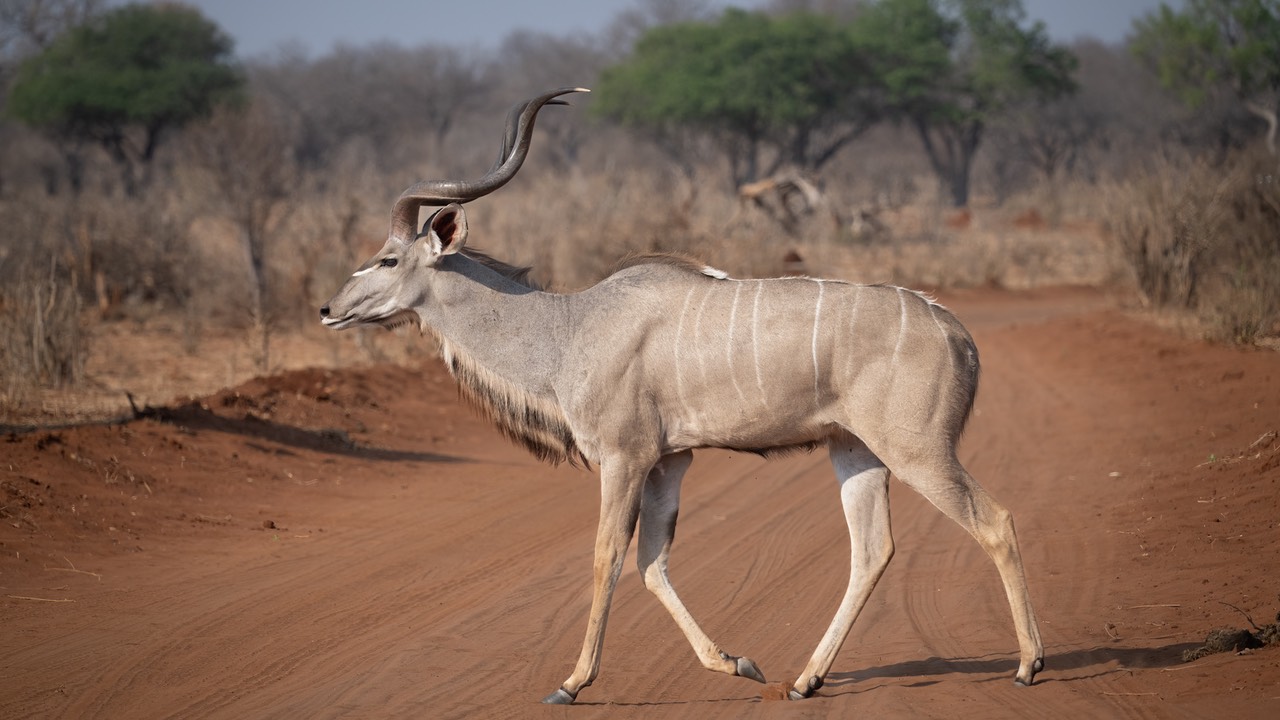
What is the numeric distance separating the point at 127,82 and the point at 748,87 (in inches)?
725

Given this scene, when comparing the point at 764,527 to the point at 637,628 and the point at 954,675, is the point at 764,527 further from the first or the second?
the point at 954,675

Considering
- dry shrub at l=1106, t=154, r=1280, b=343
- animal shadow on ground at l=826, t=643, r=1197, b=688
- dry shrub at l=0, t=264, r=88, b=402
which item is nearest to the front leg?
animal shadow on ground at l=826, t=643, r=1197, b=688

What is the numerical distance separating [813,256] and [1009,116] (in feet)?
76.6

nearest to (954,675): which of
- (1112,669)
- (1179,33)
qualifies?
(1112,669)

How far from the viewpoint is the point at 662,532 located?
5605 mm

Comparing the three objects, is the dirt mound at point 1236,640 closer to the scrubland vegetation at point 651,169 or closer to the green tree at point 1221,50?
the scrubland vegetation at point 651,169

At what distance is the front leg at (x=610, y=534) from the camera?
524 centimetres

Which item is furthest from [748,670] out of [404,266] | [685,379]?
[404,266]

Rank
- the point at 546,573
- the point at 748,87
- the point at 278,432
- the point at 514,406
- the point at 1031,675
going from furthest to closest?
the point at 748,87 < the point at 278,432 < the point at 546,573 < the point at 514,406 < the point at 1031,675

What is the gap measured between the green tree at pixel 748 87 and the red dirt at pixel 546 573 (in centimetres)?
2878

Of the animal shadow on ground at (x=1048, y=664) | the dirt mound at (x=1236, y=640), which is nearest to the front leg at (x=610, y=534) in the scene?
the animal shadow on ground at (x=1048, y=664)

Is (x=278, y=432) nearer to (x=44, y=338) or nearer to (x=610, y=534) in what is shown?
(x=44, y=338)

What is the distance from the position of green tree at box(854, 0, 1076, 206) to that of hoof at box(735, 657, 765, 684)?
37.7 meters

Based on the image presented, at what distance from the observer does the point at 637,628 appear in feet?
20.4
